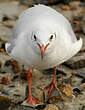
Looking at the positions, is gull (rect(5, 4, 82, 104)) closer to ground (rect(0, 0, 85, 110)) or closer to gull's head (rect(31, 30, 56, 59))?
gull's head (rect(31, 30, 56, 59))

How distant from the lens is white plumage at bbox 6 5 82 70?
3.85m

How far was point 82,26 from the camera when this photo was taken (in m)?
7.11

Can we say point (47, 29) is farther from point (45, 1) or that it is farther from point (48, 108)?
point (45, 1)

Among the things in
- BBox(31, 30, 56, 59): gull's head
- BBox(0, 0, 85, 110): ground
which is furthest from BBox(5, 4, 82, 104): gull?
BBox(0, 0, 85, 110): ground

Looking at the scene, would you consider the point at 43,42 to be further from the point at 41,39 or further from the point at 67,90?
the point at 67,90

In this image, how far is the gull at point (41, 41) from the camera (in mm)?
3793

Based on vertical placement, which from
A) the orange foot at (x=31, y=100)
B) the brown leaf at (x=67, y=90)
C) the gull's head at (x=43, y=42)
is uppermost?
the gull's head at (x=43, y=42)

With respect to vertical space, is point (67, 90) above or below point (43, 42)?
below

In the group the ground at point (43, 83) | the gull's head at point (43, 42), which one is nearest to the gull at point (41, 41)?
the gull's head at point (43, 42)

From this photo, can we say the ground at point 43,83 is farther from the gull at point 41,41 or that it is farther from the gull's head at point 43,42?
the gull's head at point 43,42

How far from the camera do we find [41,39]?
369 cm

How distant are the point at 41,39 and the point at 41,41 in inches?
0.9

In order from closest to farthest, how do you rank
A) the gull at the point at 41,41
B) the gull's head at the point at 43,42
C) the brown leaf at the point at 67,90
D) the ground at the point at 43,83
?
1. the gull's head at the point at 43,42
2. the gull at the point at 41,41
3. the ground at the point at 43,83
4. the brown leaf at the point at 67,90

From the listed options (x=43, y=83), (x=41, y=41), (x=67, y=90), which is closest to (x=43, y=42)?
(x=41, y=41)
